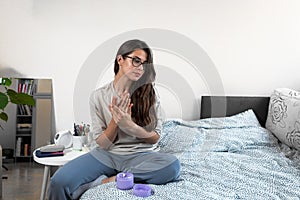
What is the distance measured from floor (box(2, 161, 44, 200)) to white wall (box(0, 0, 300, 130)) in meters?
0.43

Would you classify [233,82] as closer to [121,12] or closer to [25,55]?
[121,12]

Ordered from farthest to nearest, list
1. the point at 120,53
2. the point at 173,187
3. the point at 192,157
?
the point at 192,157
the point at 120,53
the point at 173,187

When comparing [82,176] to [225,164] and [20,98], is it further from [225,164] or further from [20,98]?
[20,98]

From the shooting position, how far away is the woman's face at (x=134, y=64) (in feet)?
6.76

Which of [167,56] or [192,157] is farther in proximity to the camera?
[167,56]

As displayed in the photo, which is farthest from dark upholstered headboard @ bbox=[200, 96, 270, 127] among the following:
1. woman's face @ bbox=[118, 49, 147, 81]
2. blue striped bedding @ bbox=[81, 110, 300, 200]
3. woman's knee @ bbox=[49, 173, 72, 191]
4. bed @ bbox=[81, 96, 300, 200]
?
woman's knee @ bbox=[49, 173, 72, 191]

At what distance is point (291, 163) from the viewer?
88.1 inches

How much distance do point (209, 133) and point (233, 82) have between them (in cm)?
65

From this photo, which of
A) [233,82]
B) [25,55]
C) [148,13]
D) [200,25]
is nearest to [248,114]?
[233,82]

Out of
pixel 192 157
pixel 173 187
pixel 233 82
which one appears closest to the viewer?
pixel 173 187

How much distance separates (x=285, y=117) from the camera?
271 centimetres

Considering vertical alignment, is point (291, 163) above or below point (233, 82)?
below

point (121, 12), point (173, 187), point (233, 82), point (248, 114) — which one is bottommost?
point (173, 187)

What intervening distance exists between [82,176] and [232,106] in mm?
1529
